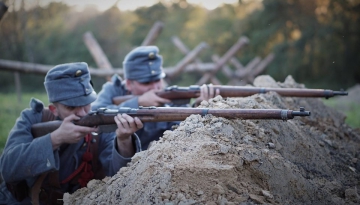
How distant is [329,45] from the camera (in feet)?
88.4

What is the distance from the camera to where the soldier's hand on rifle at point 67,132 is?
402 cm

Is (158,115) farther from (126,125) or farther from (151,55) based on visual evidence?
(151,55)

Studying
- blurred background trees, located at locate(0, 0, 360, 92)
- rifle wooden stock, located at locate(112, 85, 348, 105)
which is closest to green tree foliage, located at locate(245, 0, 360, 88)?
blurred background trees, located at locate(0, 0, 360, 92)

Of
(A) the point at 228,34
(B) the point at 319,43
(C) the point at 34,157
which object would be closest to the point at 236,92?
(C) the point at 34,157

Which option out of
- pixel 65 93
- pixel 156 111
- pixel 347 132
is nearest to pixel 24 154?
pixel 65 93

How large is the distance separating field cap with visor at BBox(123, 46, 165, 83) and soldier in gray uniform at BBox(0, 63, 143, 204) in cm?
138

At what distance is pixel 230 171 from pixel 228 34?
33.8 m

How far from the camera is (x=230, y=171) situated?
2758mm

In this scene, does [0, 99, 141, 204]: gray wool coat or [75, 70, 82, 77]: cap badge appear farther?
[75, 70, 82, 77]: cap badge

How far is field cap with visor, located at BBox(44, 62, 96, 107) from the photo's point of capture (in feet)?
14.0

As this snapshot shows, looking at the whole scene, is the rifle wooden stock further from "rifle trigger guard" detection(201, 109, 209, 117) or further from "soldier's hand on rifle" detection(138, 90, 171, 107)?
"rifle trigger guard" detection(201, 109, 209, 117)

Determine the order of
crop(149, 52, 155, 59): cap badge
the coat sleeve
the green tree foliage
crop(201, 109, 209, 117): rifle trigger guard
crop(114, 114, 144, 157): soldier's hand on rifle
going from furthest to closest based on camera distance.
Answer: the green tree foliage, crop(149, 52, 155, 59): cap badge, the coat sleeve, crop(114, 114, 144, 157): soldier's hand on rifle, crop(201, 109, 209, 117): rifle trigger guard

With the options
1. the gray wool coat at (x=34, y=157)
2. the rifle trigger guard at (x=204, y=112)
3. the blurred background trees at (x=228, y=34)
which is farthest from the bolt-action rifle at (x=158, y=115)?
the blurred background trees at (x=228, y=34)

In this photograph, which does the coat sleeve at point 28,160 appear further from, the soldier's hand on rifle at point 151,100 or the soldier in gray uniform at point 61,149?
the soldier's hand on rifle at point 151,100
